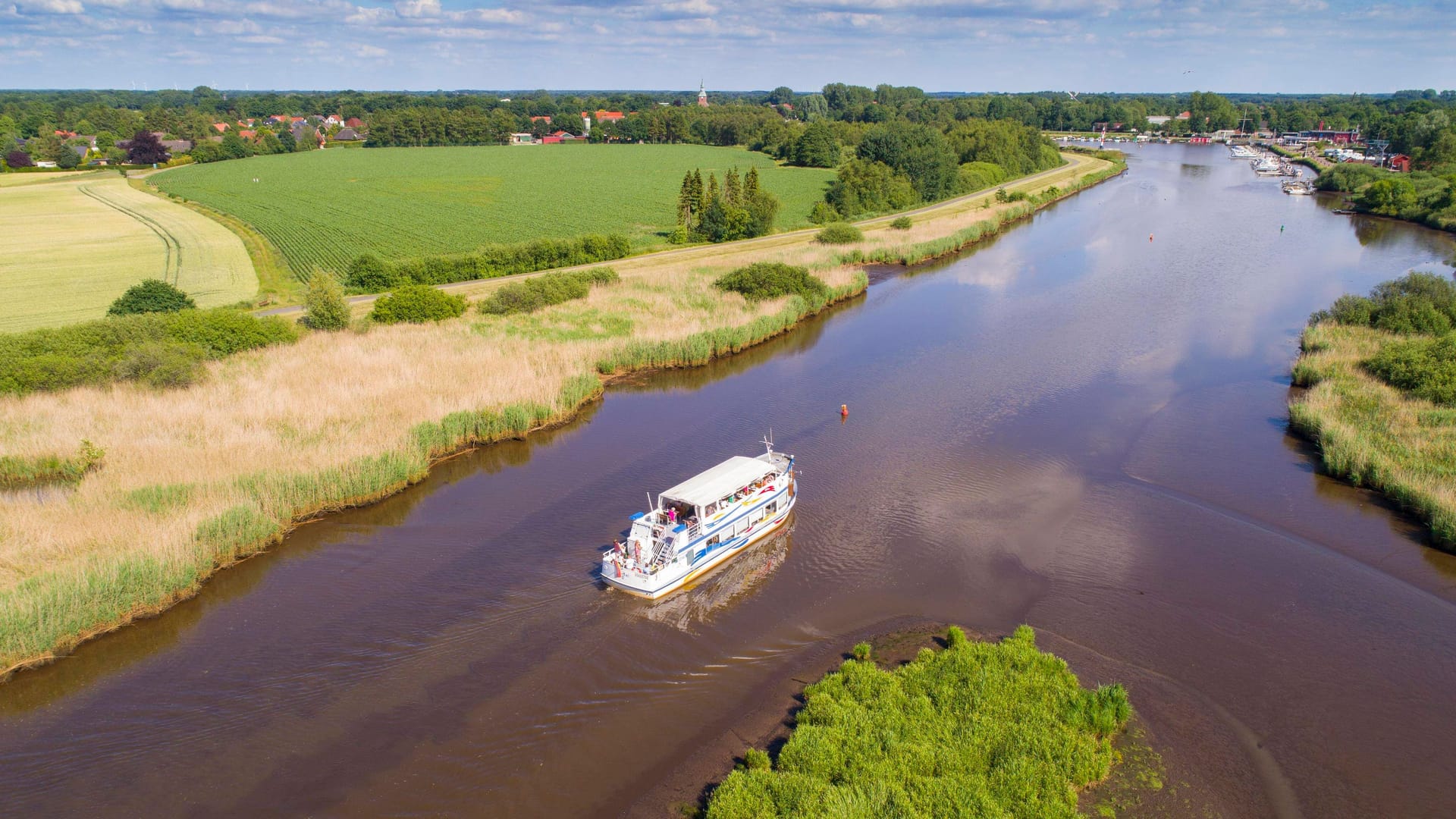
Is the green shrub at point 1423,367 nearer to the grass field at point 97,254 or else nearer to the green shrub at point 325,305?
the green shrub at point 325,305

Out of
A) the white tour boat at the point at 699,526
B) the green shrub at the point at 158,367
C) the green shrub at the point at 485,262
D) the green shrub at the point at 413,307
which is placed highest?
the green shrub at the point at 485,262

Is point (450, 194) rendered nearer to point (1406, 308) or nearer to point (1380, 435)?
point (1406, 308)

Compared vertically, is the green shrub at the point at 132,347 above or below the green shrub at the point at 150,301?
below

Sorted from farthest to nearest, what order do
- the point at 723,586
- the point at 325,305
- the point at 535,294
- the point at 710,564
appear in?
the point at 535,294 → the point at 325,305 → the point at 710,564 → the point at 723,586

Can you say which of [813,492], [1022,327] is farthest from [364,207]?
[813,492]

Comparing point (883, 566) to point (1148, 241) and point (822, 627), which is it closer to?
point (822, 627)

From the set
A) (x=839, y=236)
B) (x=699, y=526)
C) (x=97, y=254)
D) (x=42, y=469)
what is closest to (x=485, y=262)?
(x=839, y=236)

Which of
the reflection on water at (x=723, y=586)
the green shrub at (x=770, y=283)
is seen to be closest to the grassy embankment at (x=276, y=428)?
the green shrub at (x=770, y=283)
